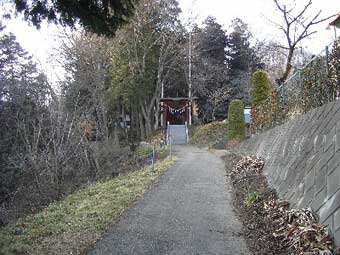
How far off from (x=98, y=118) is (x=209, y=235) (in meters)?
27.0

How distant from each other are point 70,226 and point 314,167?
4.12 m

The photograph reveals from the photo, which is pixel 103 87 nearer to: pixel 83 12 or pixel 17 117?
pixel 17 117

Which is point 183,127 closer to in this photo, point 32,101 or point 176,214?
point 32,101

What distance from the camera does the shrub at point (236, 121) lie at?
27188 millimetres

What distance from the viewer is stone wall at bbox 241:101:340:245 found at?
17.1ft

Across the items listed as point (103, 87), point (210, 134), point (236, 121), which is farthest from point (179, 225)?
point (103, 87)

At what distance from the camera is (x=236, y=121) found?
89.5 ft

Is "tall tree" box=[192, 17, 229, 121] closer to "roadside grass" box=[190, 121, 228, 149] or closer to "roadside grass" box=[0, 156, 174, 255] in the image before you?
"roadside grass" box=[190, 121, 228, 149]

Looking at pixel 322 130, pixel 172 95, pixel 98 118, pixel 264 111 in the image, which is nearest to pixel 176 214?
pixel 322 130

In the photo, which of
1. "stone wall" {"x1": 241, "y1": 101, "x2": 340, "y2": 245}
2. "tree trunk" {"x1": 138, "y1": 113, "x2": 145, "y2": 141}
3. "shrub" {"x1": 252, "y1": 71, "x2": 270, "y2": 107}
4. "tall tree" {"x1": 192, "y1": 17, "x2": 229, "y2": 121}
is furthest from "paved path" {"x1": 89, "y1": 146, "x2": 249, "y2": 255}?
"tall tree" {"x1": 192, "y1": 17, "x2": 229, "y2": 121}

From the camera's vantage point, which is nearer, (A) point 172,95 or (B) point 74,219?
(B) point 74,219

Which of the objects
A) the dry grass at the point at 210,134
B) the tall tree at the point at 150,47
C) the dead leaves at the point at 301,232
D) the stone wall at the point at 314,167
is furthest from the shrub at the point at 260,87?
the dead leaves at the point at 301,232

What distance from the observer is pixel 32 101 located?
22438 mm

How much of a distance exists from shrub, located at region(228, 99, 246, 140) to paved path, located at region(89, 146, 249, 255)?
15469 millimetres
